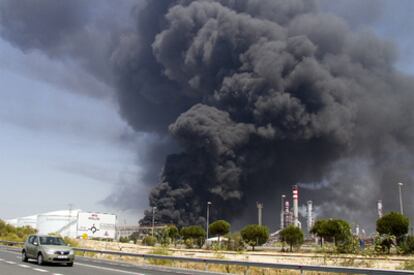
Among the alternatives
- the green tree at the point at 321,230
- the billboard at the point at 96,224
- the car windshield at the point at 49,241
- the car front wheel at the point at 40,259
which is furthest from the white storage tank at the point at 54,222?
the car front wheel at the point at 40,259

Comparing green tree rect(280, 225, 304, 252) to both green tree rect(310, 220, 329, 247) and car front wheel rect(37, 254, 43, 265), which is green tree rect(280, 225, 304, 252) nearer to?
green tree rect(310, 220, 329, 247)

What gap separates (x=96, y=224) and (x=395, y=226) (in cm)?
3899

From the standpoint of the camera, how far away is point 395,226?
53.3 metres

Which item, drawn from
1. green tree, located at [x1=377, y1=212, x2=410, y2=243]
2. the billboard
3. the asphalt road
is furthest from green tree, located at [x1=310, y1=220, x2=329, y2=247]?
the asphalt road

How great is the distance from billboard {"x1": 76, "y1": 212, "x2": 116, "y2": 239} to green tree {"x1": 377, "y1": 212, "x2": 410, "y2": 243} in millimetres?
35142

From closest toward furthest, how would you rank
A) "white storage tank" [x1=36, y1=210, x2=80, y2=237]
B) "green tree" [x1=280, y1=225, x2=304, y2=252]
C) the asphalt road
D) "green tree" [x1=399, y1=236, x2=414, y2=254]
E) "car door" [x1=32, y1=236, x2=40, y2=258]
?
the asphalt road
"car door" [x1=32, y1=236, x2=40, y2=258]
"green tree" [x1=399, y1=236, x2=414, y2=254]
"green tree" [x1=280, y1=225, x2=304, y2=252]
"white storage tank" [x1=36, y1=210, x2=80, y2=237]

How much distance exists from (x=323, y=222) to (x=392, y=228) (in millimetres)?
14859

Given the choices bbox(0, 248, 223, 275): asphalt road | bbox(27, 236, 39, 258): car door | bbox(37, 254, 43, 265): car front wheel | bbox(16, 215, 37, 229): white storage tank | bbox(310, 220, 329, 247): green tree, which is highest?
bbox(16, 215, 37, 229): white storage tank

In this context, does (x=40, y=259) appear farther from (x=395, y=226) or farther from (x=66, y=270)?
(x=395, y=226)

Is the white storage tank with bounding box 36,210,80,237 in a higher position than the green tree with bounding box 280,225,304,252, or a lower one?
higher

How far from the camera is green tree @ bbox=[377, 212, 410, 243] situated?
53.1 metres

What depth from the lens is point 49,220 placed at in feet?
333

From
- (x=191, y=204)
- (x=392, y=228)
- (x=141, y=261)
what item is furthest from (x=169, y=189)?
(x=141, y=261)

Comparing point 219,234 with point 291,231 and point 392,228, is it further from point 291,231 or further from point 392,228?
point 392,228
